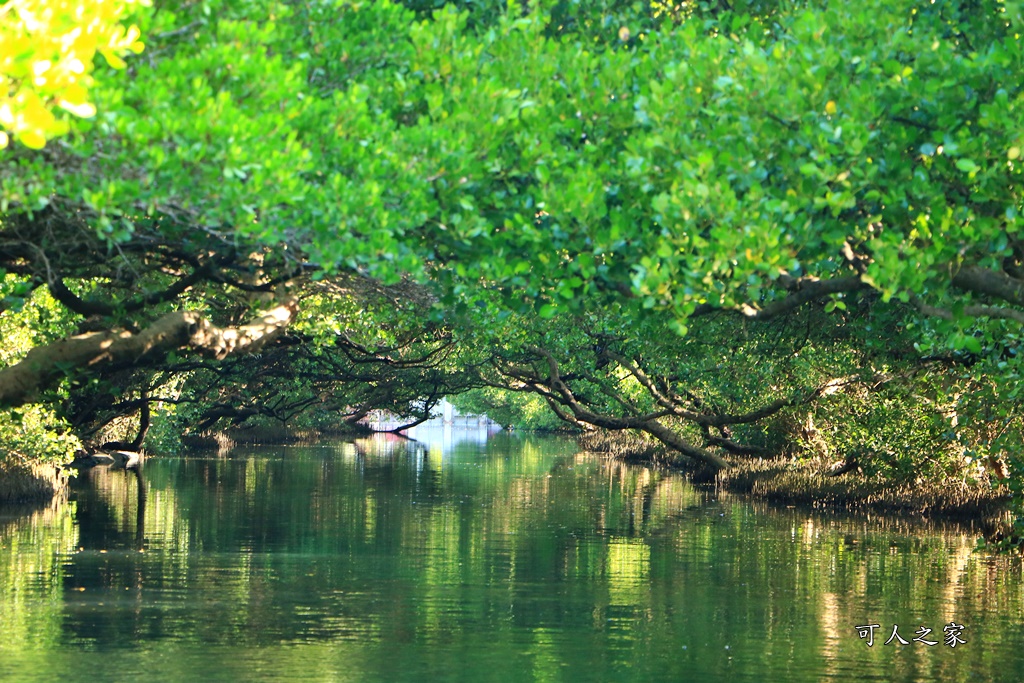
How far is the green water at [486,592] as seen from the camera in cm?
1429

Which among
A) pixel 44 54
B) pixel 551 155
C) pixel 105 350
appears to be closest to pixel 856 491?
pixel 105 350

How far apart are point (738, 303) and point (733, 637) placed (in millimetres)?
7047

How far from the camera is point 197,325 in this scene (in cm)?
1367

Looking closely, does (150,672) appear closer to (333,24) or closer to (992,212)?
(333,24)

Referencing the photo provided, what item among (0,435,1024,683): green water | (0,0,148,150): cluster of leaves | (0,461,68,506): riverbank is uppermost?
(0,0,148,150): cluster of leaves

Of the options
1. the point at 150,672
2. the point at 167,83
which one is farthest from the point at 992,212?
the point at 150,672

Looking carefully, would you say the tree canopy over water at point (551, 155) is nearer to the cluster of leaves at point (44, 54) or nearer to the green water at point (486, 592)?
the cluster of leaves at point (44, 54)

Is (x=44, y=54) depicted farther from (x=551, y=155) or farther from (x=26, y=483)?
(x=26, y=483)

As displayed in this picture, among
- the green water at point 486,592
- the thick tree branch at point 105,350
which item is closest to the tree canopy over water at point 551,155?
the thick tree branch at point 105,350

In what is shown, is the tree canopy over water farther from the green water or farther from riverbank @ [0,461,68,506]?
riverbank @ [0,461,68,506]

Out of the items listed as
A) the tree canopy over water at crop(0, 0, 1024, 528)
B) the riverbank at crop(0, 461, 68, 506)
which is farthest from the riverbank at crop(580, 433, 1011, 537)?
the riverbank at crop(0, 461, 68, 506)

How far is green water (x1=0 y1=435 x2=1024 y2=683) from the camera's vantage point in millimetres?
14289

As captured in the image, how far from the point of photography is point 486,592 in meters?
19.3

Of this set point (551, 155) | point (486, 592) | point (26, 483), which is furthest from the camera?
point (26, 483)
